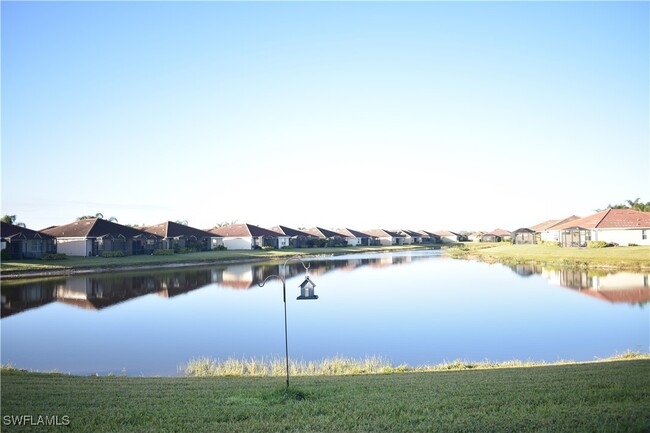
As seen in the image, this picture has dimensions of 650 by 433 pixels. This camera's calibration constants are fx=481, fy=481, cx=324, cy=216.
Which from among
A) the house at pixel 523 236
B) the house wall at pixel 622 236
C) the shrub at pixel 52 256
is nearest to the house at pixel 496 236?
the house at pixel 523 236

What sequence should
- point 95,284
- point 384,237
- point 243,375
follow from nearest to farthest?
point 243,375, point 95,284, point 384,237

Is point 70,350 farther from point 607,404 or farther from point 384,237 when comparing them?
point 384,237

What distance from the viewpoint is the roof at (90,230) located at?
49719 millimetres

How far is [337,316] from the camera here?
871 inches

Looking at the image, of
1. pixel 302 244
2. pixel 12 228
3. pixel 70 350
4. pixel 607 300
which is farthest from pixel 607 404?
pixel 302 244

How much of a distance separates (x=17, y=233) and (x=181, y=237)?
21.3 m

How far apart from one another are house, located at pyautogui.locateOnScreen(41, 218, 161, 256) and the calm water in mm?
16031

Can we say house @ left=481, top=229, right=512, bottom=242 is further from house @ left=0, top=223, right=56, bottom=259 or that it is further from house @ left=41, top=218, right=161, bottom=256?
house @ left=0, top=223, right=56, bottom=259

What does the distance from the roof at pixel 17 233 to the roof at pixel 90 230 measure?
3.62 metres

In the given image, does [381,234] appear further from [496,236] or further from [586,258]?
[586,258]

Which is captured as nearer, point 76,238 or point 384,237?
point 76,238

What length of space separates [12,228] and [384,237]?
74.5 m

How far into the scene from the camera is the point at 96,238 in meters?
49.6

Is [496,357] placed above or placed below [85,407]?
below
